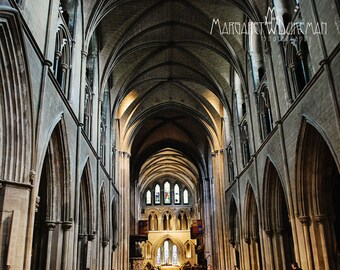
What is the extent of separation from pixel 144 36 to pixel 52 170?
11.5m

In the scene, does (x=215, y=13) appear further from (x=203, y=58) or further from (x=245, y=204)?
(x=245, y=204)

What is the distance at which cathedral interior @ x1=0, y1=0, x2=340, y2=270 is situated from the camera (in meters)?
8.67

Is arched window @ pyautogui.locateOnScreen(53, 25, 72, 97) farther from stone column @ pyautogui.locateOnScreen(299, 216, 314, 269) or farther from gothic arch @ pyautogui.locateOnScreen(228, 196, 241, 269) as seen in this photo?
gothic arch @ pyautogui.locateOnScreen(228, 196, 241, 269)

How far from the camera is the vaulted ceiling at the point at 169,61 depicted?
60.6 feet

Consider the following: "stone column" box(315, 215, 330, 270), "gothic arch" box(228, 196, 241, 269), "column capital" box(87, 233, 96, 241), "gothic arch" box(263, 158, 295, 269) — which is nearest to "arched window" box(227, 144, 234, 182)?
"gothic arch" box(228, 196, 241, 269)

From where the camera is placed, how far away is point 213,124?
27.0 metres

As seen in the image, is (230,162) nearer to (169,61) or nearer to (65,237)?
(169,61)

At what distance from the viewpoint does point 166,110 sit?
2867 cm

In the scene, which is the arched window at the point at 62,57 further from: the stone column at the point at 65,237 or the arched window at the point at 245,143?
the arched window at the point at 245,143

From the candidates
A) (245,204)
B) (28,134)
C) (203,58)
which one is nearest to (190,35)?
(203,58)

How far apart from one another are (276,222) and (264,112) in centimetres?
477

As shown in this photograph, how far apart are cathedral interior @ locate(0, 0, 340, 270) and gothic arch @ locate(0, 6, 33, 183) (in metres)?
→ 0.02

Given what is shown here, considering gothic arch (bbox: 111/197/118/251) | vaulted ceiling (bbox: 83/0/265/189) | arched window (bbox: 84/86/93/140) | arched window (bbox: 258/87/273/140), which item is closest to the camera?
arched window (bbox: 258/87/273/140)

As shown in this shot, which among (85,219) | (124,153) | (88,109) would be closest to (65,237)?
(85,219)
